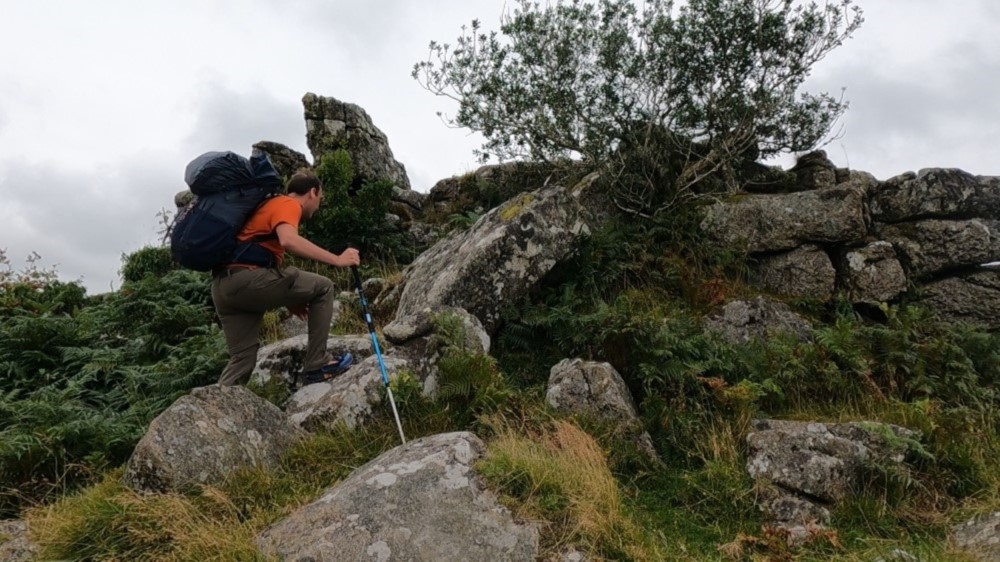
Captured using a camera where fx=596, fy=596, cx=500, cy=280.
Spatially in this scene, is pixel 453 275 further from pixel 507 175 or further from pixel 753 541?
pixel 507 175

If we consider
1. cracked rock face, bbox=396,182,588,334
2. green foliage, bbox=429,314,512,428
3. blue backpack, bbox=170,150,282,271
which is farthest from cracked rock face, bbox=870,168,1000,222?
blue backpack, bbox=170,150,282,271

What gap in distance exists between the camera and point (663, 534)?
5254mm

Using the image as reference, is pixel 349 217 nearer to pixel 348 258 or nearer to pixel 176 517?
pixel 348 258

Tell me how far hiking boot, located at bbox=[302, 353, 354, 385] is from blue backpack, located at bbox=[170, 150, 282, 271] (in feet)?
5.78

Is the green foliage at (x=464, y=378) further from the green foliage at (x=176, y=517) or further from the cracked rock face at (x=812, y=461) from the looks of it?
the cracked rock face at (x=812, y=461)

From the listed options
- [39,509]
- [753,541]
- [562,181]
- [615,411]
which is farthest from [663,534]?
[562,181]

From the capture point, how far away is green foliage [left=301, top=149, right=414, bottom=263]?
43.6ft

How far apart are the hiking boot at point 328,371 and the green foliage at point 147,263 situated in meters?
9.52

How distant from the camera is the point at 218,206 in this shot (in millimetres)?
6152

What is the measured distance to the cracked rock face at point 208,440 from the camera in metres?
5.27

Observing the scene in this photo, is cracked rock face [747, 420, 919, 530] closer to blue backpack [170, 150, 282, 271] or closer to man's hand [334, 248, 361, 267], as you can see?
man's hand [334, 248, 361, 267]

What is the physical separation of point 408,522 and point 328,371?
310 cm

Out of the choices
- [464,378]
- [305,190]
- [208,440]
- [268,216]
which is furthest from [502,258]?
[208,440]

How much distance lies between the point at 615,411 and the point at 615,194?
5.51 m
